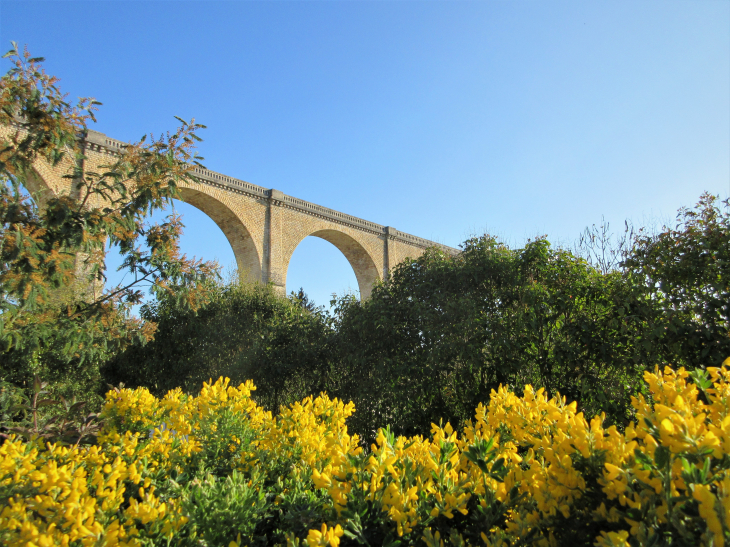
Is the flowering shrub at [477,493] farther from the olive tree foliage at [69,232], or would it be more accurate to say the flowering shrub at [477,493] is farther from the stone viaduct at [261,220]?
the stone viaduct at [261,220]

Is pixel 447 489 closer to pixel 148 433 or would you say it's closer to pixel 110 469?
pixel 110 469

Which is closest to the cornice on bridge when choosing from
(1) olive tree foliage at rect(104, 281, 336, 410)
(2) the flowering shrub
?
(1) olive tree foliage at rect(104, 281, 336, 410)

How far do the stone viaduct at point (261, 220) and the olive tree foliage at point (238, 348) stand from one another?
16.7ft

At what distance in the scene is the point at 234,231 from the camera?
1675 centimetres

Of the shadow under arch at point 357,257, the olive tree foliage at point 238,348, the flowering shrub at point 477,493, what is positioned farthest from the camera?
the shadow under arch at point 357,257

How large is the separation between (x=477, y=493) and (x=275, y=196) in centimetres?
1697

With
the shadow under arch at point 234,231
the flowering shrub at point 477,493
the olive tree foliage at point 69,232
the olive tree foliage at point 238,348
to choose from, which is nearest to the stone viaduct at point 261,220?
the shadow under arch at point 234,231

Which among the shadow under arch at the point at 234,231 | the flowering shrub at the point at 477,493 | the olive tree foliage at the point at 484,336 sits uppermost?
the shadow under arch at the point at 234,231

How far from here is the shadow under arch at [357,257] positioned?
2080 centimetres

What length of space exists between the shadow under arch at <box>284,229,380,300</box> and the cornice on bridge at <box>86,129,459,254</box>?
2.55 ft

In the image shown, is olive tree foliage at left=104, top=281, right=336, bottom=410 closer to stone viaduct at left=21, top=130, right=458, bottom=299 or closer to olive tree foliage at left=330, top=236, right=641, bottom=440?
olive tree foliage at left=330, top=236, right=641, bottom=440

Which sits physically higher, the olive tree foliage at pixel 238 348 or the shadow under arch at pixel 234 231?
the shadow under arch at pixel 234 231

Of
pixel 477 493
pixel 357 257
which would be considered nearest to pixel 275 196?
pixel 357 257

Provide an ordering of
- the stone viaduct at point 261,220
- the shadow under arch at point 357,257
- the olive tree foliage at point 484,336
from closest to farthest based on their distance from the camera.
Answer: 1. the olive tree foliage at point 484,336
2. the stone viaduct at point 261,220
3. the shadow under arch at point 357,257
